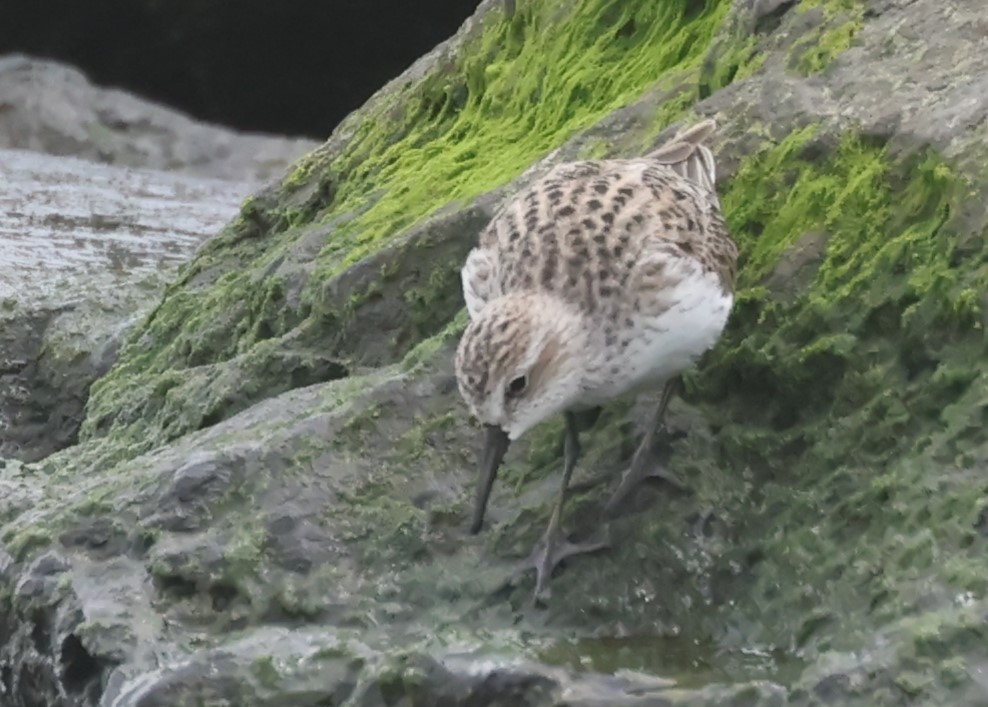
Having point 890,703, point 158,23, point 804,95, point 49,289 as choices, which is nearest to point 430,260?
point 804,95

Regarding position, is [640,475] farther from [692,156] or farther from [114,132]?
[114,132]

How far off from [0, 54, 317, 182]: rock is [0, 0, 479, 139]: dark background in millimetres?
496

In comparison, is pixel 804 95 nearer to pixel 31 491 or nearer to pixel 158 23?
pixel 31 491

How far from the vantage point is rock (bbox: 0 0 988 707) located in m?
3.49

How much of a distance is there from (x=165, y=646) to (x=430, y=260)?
6.66 ft

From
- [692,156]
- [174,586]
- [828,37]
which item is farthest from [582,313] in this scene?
[828,37]

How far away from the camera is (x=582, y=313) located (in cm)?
384

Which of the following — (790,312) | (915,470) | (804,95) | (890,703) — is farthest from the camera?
(804,95)

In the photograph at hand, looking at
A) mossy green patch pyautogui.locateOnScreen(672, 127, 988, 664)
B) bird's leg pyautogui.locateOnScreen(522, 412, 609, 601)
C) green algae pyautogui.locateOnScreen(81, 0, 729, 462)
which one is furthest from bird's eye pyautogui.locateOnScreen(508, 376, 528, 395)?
green algae pyautogui.locateOnScreen(81, 0, 729, 462)

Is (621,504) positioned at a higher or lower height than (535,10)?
lower

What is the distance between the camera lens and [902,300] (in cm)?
405

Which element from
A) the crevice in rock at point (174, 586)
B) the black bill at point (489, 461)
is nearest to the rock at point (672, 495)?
the crevice in rock at point (174, 586)

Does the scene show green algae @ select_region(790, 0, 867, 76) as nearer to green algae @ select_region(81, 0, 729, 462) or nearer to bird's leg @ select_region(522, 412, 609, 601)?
green algae @ select_region(81, 0, 729, 462)

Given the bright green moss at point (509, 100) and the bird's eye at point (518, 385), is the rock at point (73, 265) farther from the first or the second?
the bird's eye at point (518, 385)
